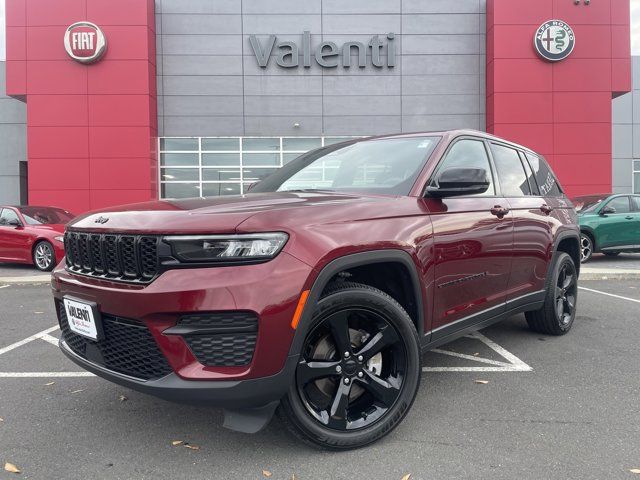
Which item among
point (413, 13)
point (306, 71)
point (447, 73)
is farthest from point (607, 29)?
point (306, 71)

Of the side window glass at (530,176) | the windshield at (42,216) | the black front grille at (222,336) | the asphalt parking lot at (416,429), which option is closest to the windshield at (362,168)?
the black front grille at (222,336)

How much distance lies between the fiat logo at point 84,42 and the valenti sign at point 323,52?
16.2 ft

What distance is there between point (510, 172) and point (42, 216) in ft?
33.8

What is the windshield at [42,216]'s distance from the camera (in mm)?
10672

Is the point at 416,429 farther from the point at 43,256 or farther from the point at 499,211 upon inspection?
the point at 43,256

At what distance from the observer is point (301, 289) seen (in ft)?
7.11

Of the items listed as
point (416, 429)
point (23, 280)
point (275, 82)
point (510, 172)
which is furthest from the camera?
point (275, 82)

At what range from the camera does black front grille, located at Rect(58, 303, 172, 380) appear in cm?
220

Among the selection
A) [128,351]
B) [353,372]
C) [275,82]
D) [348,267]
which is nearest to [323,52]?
[275,82]

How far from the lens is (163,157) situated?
17.8 m

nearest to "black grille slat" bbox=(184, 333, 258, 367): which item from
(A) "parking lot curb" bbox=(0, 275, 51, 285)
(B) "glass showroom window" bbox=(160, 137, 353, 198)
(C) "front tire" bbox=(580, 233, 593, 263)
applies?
(A) "parking lot curb" bbox=(0, 275, 51, 285)

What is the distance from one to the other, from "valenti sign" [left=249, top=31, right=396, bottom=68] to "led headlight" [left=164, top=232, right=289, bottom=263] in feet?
53.5

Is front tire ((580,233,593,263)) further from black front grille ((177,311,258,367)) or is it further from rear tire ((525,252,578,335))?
black front grille ((177,311,258,367))

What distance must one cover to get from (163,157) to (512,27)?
1277 centimetres
